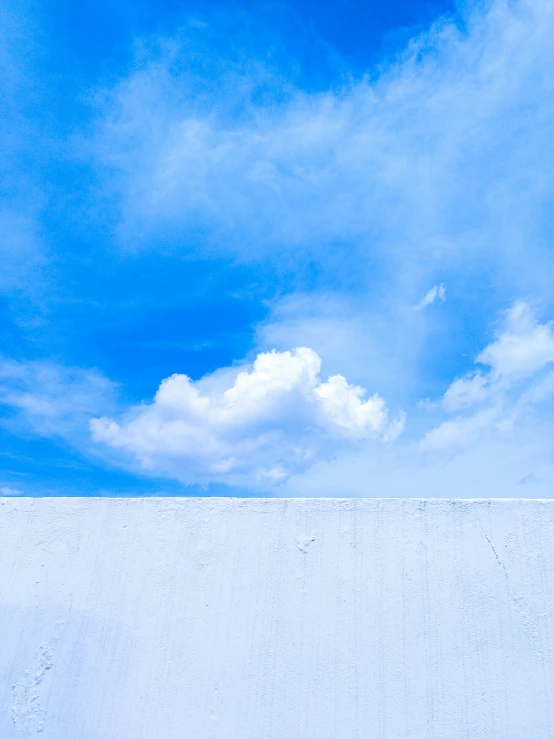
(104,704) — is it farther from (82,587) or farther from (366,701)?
(366,701)

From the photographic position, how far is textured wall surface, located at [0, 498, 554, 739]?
4004mm

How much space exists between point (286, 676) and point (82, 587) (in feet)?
6.18

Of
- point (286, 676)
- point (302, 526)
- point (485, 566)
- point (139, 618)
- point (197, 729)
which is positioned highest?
point (302, 526)

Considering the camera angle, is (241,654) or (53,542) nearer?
(241,654)

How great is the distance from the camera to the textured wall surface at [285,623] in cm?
400

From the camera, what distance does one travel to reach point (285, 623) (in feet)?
14.2

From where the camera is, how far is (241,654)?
4.32m

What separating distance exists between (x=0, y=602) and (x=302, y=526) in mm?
2778

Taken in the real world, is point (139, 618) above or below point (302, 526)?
below

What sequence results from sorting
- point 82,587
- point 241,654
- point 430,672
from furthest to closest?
point 82,587 → point 241,654 → point 430,672

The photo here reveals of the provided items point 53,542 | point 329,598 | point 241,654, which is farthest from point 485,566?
point 53,542

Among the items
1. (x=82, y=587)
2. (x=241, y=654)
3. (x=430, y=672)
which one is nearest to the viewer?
(x=430, y=672)

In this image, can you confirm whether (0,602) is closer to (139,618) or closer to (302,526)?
(139,618)

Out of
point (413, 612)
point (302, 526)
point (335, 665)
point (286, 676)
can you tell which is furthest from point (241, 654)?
point (413, 612)
